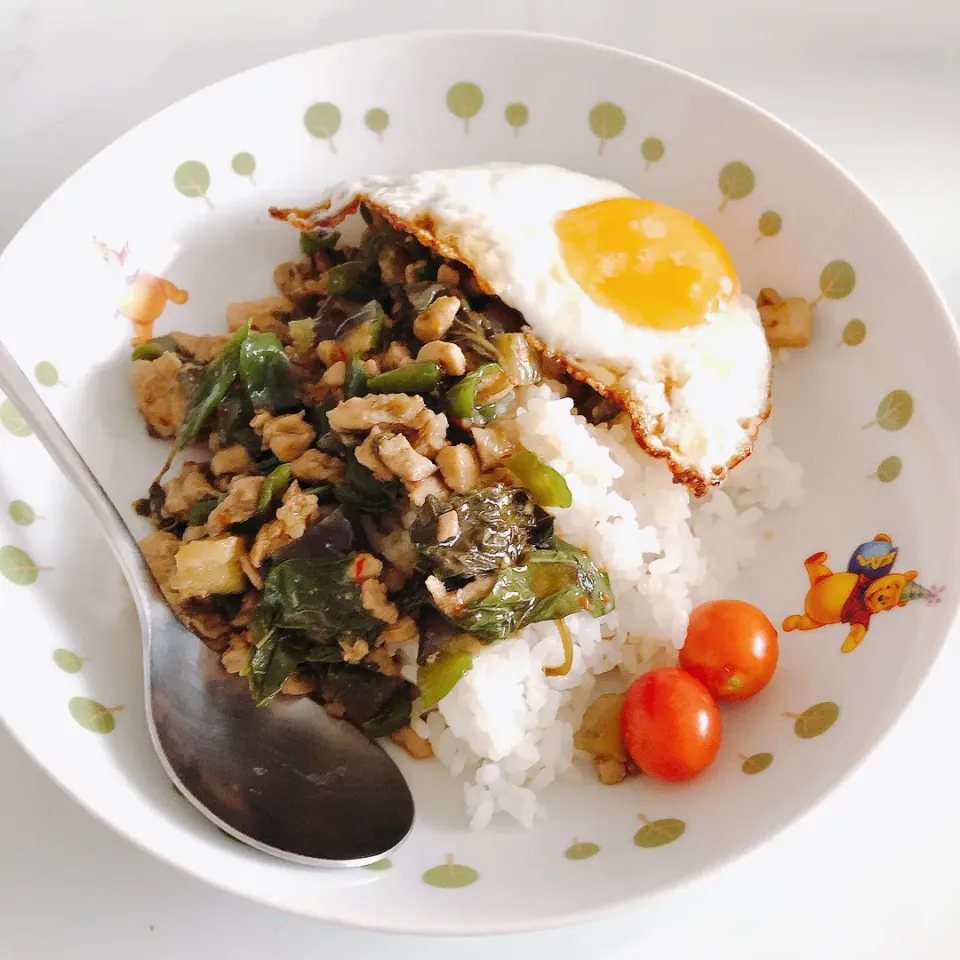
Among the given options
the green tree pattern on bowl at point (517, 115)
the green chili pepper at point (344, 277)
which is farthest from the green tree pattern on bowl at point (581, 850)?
the green tree pattern on bowl at point (517, 115)

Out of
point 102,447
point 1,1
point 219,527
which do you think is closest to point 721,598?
point 219,527

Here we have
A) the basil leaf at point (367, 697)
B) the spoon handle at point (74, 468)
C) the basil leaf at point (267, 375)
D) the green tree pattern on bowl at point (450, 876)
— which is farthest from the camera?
the basil leaf at point (267, 375)

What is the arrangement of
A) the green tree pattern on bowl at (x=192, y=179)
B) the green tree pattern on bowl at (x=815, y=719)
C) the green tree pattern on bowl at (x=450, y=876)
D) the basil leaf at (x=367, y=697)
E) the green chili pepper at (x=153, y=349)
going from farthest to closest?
the green tree pattern on bowl at (x=192, y=179)
the green chili pepper at (x=153, y=349)
the basil leaf at (x=367, y=697)
the green tree pattern on bowl at (x=815, y=719)
the green tree pattern on bowl at (x=450, y=876)

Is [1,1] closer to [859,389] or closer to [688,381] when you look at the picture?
[688,381]

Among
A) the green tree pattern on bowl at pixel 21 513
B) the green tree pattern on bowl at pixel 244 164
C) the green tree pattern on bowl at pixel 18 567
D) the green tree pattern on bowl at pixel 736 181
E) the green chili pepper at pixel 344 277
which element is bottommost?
→ the green tree pattern on bowl at pixel 18 567

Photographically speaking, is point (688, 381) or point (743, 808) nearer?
point (743, 808)

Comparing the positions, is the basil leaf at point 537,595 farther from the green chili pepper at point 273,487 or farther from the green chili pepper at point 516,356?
the green chili pepper at point 273,487

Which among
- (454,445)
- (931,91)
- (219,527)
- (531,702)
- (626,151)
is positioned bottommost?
(531,702)

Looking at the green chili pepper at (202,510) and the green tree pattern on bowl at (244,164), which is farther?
the green tree pattern on bowl at (244,164)

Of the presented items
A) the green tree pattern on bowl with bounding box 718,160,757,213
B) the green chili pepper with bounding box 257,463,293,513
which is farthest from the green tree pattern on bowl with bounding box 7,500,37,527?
the green tree pattern on bowl with bounding box 718,160,757,213
